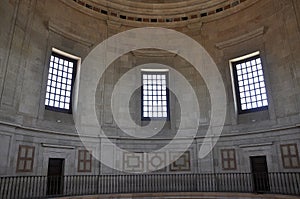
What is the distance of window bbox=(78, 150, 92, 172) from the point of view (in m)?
10.4

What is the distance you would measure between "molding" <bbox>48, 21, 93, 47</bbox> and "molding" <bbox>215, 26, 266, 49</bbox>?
6537mm

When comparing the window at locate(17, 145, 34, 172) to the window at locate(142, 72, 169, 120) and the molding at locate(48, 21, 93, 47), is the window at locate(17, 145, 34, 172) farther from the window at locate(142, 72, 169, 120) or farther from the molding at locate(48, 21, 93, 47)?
the window at locate(142, 72, 169, 120)

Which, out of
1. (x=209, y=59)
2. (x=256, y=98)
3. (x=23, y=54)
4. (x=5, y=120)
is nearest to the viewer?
(x=5, y=120)

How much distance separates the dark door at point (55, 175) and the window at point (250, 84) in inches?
328

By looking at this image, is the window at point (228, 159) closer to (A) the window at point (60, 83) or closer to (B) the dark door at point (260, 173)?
(B) the dark door at point (260, 173)

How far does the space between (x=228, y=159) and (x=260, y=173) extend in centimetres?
160

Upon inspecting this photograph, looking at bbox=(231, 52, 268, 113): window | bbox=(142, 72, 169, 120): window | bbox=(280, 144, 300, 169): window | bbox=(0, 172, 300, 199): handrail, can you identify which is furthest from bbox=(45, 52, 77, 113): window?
bbox=(280, 144, 300, 169): window

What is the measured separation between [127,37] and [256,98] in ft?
23.6

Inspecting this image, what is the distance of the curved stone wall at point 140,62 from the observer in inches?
358

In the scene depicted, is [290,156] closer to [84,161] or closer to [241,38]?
[241,38]

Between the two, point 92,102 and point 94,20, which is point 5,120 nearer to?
point 92,102

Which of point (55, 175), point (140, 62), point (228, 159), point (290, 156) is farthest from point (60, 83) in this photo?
point (290, 156)

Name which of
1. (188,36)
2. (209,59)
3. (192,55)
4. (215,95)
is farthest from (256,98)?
(188,36)

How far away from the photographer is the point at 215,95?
11992 mm
